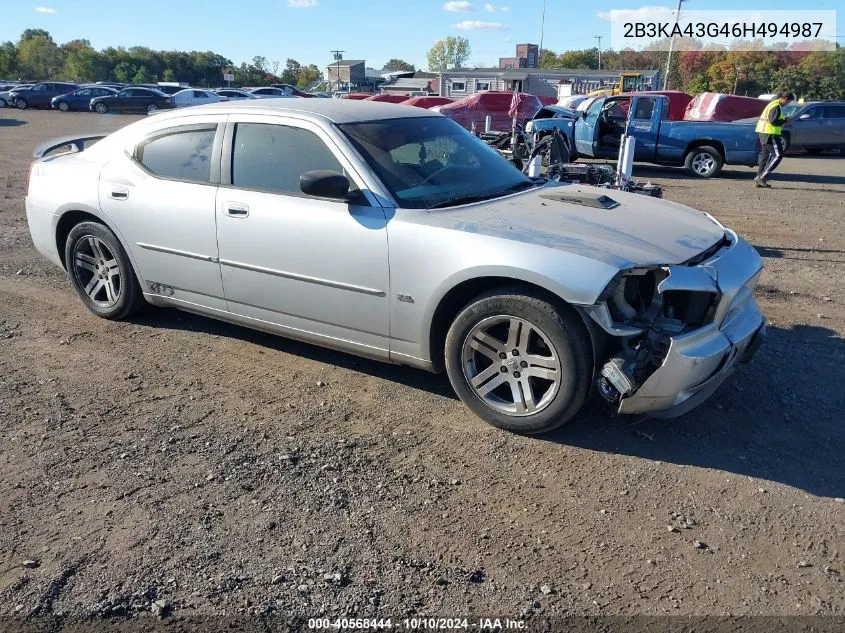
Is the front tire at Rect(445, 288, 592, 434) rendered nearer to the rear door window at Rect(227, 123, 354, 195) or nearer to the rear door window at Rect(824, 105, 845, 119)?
the rear door window at Rect(227, 123, 354, 195)

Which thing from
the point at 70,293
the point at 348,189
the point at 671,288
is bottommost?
the point at 70,293

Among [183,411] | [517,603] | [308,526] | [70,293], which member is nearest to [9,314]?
[70,293]

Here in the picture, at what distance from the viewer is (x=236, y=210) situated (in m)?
4.43

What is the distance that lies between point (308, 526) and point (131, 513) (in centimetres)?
82

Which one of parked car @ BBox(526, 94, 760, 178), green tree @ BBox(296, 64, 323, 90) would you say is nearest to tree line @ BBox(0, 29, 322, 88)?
green tree @ BBox(296, 64, 323, 90)

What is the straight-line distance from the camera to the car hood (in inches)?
139

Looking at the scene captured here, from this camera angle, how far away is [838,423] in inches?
154

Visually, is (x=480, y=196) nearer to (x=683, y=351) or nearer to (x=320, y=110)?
Result: (x=320, y=110)

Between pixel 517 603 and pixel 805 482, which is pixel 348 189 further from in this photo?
pixel 805 482

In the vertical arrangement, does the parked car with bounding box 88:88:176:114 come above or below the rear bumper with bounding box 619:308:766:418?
below

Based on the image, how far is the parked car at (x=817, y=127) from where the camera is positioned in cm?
2073

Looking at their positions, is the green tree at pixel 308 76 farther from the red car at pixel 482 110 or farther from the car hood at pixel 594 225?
the car hood at pixel 594 225

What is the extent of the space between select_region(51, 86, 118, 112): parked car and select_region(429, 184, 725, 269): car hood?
127ft

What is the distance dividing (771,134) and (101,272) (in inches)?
499
